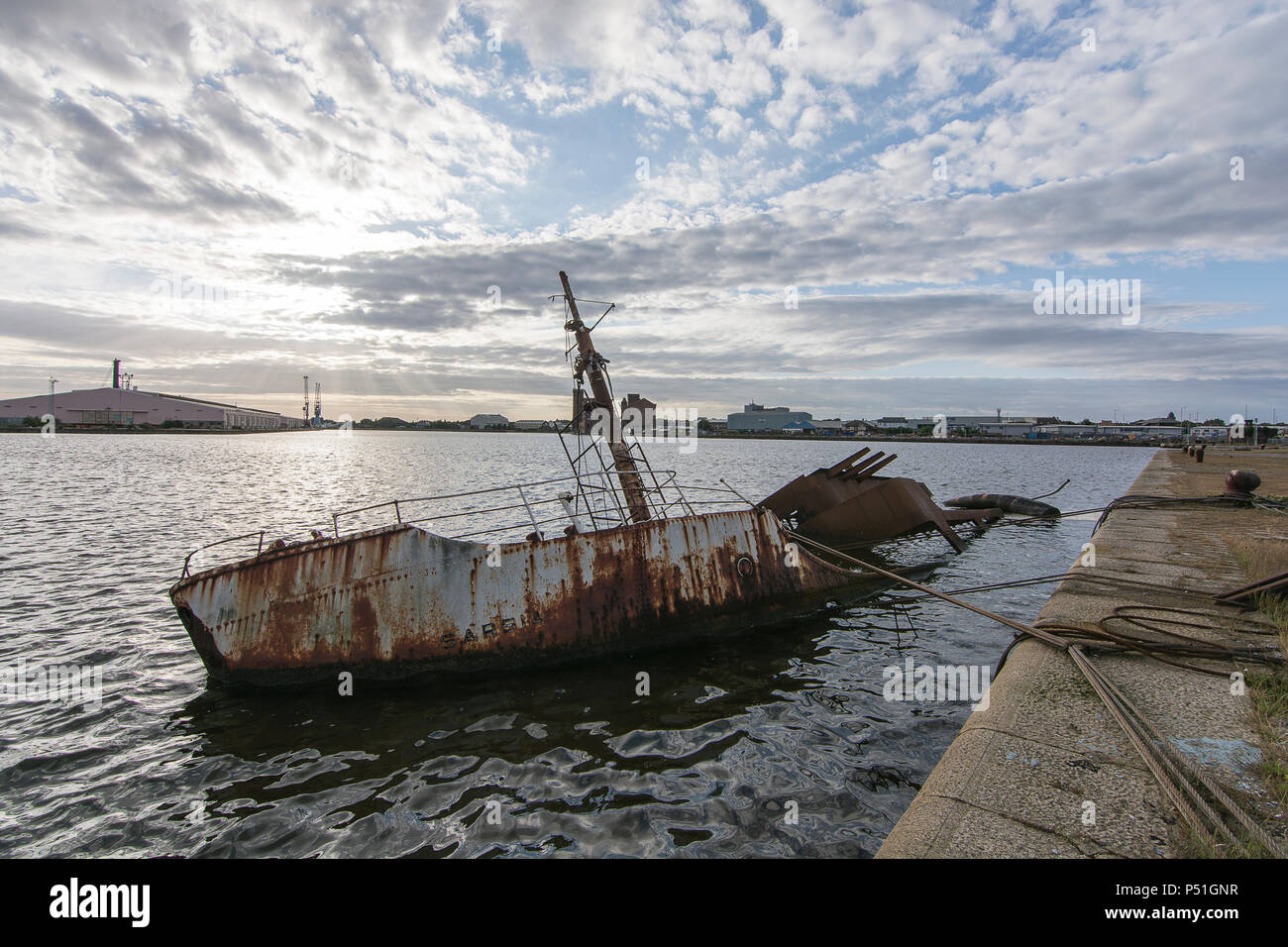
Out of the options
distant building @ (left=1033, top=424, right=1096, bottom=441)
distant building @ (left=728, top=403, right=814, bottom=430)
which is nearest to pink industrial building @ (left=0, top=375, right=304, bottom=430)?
distant building @ (left=728, top=403, right=814, bottom=430)

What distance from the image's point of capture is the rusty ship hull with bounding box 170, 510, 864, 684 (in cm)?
804

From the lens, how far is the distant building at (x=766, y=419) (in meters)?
185

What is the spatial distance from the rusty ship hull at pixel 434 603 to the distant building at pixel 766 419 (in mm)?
181749

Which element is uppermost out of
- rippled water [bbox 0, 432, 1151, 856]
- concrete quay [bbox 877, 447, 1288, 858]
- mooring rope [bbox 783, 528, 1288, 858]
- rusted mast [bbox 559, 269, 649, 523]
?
rusted mast [bbox 559, 269, 649, 523]

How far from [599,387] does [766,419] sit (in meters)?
184

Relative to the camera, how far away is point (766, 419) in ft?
626

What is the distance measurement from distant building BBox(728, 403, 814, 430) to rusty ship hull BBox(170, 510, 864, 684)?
18175 cm

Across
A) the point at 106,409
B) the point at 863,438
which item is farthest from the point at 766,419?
the point at 106,409

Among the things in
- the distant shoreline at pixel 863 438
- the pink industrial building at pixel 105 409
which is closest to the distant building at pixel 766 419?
the distant shoreline at pixel 863 438

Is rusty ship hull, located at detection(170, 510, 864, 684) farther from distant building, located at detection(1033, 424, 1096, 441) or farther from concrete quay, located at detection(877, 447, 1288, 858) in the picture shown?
distant building, located at detection(1033, 424, 1096, 441)

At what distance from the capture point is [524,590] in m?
8.68

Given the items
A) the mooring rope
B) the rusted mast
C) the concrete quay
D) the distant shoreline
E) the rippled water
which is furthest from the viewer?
the distant shoreline
